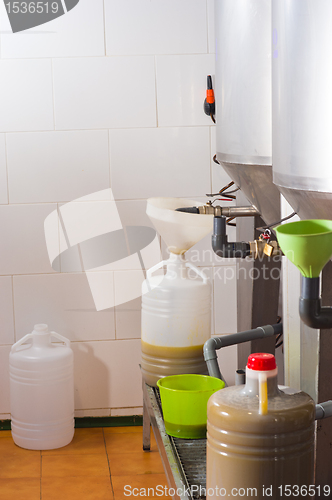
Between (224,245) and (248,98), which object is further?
(224,245)

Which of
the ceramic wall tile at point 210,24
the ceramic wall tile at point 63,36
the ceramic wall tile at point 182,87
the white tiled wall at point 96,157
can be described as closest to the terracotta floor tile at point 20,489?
the white tiled wall at point 96,157

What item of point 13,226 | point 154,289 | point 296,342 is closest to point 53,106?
point 13,226

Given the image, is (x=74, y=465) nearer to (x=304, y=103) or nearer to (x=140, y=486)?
(x=140, y=486)

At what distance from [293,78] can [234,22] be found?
1.83ft

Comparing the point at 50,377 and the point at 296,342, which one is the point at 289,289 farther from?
the point at 50,377

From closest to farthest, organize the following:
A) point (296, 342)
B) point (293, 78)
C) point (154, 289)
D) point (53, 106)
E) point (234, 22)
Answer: point (293, 78)
point (296, 342)
point (234, 22)
point (154, 289)
point (53, 106)

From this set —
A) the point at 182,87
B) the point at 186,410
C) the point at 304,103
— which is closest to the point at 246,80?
the point at 304,103

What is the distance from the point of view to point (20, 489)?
72.9 inches

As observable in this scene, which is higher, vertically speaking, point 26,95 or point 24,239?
point 26,95

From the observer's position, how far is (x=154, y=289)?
1573 mm

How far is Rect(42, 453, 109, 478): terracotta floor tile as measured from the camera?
1.95 meters

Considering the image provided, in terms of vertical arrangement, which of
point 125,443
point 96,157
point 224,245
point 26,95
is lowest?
point 125,443

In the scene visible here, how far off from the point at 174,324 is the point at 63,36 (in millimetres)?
1302

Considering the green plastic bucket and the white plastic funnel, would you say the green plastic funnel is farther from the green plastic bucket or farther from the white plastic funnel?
the white plastic funnel
